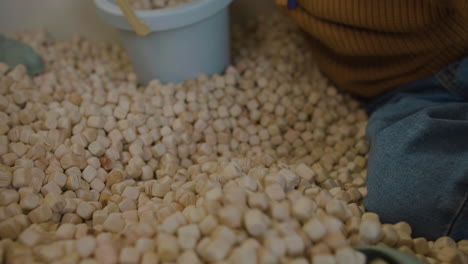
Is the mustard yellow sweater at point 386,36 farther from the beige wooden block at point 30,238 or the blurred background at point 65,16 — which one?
the beige wooden block at point 30,238

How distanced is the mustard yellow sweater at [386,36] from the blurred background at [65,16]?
0.36 m

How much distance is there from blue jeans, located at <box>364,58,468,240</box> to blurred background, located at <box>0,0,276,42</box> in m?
0.72

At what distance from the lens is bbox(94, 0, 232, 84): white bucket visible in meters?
0.97

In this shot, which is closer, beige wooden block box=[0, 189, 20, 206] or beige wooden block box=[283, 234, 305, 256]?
beige wooden block box=[283, 234, 305, 256]

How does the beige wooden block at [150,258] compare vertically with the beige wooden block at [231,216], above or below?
below

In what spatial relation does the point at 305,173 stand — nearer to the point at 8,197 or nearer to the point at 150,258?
the point at 150,258

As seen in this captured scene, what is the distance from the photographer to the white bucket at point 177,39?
0.97 m

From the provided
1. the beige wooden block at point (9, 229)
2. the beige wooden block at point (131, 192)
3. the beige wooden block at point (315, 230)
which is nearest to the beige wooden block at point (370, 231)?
the beige wooden block at point (315, 230)

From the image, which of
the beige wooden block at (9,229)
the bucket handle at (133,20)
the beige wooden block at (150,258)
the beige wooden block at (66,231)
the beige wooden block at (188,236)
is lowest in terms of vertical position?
the beige wooden block at (66,231)

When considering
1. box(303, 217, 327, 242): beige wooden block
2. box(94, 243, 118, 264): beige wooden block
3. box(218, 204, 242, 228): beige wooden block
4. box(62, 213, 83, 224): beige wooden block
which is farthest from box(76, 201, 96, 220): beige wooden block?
box(303, 217, 327, 242): beige wooden block

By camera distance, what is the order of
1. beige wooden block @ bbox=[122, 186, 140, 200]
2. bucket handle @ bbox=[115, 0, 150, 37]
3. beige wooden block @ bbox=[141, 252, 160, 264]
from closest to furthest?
beige wooden block @ bbox=[141, 252, 160, 264]
beige wooden block @ bbox=[122, 186, 140, 200]
bucket handle @ bbox=[115, 0, 150, 37]

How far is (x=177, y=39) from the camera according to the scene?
103 centimetres

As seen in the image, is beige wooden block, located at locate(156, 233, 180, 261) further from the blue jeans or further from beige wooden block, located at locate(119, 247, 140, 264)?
the blue jeans

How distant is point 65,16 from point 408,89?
103 cm
